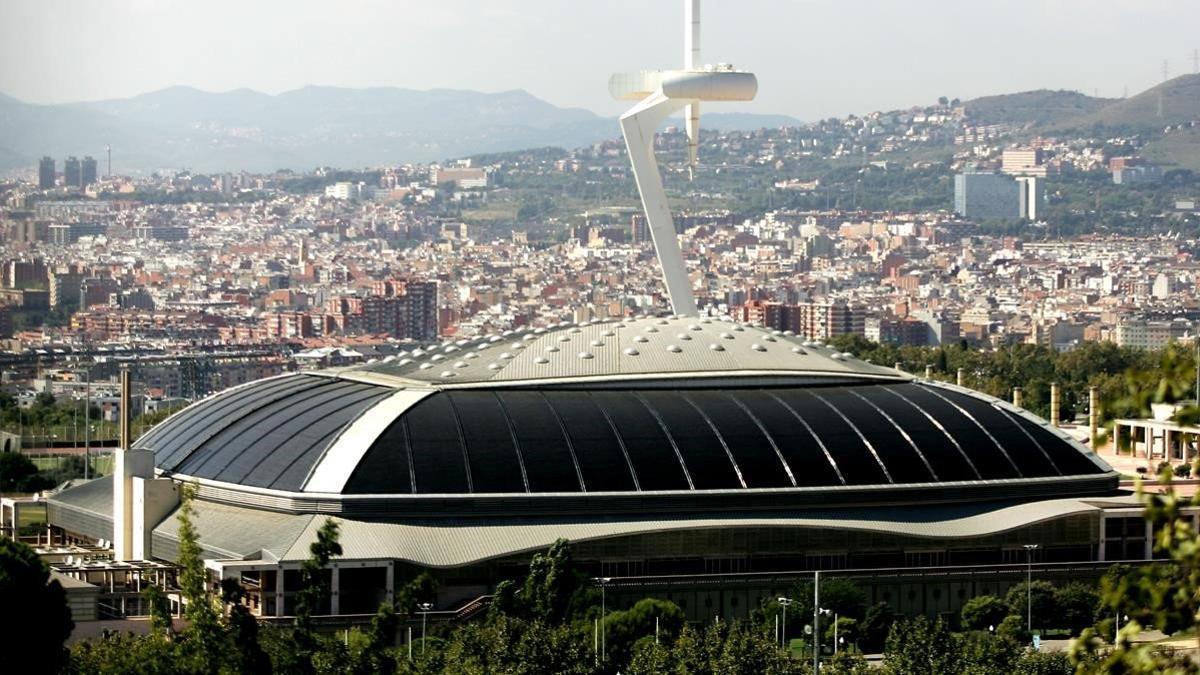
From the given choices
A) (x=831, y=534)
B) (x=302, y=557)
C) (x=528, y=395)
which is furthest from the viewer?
(x=528, y=395)

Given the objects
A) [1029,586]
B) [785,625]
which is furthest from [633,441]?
[1029,586]

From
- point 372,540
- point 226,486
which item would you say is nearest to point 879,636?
point 372,540

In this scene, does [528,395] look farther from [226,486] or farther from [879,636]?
[879,636]

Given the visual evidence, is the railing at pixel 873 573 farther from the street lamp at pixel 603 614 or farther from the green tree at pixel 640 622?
the green tree at pixel 640 622

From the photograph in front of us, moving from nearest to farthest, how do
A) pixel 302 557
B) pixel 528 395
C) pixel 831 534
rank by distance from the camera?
pixel 302 557 < pixel 831 534 < pixel 528 395

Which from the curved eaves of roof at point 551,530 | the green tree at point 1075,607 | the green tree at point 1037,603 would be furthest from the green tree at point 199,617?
the green tree at point 1075,607

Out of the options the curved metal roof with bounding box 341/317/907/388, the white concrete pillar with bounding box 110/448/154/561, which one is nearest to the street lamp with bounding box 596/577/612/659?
the curved metal roof with bounding box 341/317/907/388

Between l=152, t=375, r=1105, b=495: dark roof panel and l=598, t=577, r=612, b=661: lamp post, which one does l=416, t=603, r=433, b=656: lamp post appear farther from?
l=152, t=375, r=1105, b=495: dark roof panel
